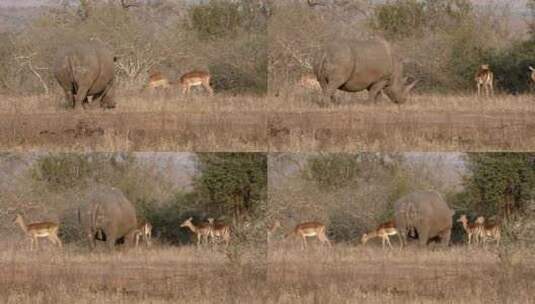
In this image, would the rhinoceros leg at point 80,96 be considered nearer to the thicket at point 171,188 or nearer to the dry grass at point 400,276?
the thicket at point 171,188

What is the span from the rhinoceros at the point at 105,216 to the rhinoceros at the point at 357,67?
3.94 meters

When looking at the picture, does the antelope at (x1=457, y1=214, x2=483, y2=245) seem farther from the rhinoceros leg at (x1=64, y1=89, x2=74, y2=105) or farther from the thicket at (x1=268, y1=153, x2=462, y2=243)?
the rhinoceros leg at (x1=64, y1=89, x2=74, y2=105)

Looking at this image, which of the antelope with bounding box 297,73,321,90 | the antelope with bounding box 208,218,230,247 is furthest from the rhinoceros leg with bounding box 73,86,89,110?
the antelope with bounding box 297,73,321,90

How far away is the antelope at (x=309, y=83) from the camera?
2966 centimetres

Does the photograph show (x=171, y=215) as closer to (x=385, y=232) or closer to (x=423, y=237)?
(x=385, y=232)

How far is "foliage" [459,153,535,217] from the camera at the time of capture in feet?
85.8

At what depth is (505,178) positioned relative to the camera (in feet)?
86.7

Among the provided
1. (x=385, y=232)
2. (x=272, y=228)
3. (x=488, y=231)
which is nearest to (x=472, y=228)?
(x=488, y=231)

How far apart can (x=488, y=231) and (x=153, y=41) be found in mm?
15898

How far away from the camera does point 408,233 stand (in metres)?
23.4

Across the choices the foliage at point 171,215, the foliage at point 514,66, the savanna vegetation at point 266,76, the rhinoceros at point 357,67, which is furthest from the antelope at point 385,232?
the foliage at point 514,66

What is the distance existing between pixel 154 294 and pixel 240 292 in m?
1.30

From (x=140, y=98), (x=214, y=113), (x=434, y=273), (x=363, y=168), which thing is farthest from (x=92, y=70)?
(x=363, y=168)

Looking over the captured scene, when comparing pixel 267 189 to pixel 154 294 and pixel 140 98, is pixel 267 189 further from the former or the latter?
pixel 154 294
